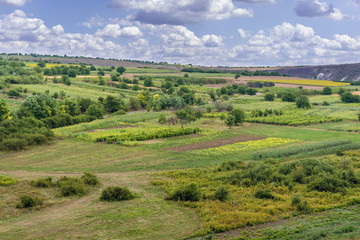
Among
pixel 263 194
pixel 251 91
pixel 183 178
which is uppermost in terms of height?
pixel 251 91

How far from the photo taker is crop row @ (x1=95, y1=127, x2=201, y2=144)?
5930 centimetres

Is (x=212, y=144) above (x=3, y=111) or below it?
below

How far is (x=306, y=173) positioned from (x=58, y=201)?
23170mm

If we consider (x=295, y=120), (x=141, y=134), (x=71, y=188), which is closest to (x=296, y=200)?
(x=71, y=188)

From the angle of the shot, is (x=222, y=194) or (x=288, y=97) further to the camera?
(x=288, y=97)

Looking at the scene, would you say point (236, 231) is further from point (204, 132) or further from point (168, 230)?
point (204, 132)

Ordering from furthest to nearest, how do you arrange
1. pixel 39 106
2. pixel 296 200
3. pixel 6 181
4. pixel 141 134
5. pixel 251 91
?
pixel 251 91
pixel 39 106
pixel 141 134
pixel 6 181
pixel 296 200

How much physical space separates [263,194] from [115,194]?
12.1 metres

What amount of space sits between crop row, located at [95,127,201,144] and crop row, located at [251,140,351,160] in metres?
20.0

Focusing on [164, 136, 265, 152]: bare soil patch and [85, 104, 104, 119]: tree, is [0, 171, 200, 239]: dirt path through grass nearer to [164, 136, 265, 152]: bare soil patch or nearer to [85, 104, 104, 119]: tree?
[164, 136, 265, 152]: bare soil patch

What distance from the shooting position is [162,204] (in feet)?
91.8

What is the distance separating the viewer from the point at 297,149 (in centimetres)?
5022

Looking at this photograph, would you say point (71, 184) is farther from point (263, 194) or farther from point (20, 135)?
point (20, 135)

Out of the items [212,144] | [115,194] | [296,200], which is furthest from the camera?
[212,144]
